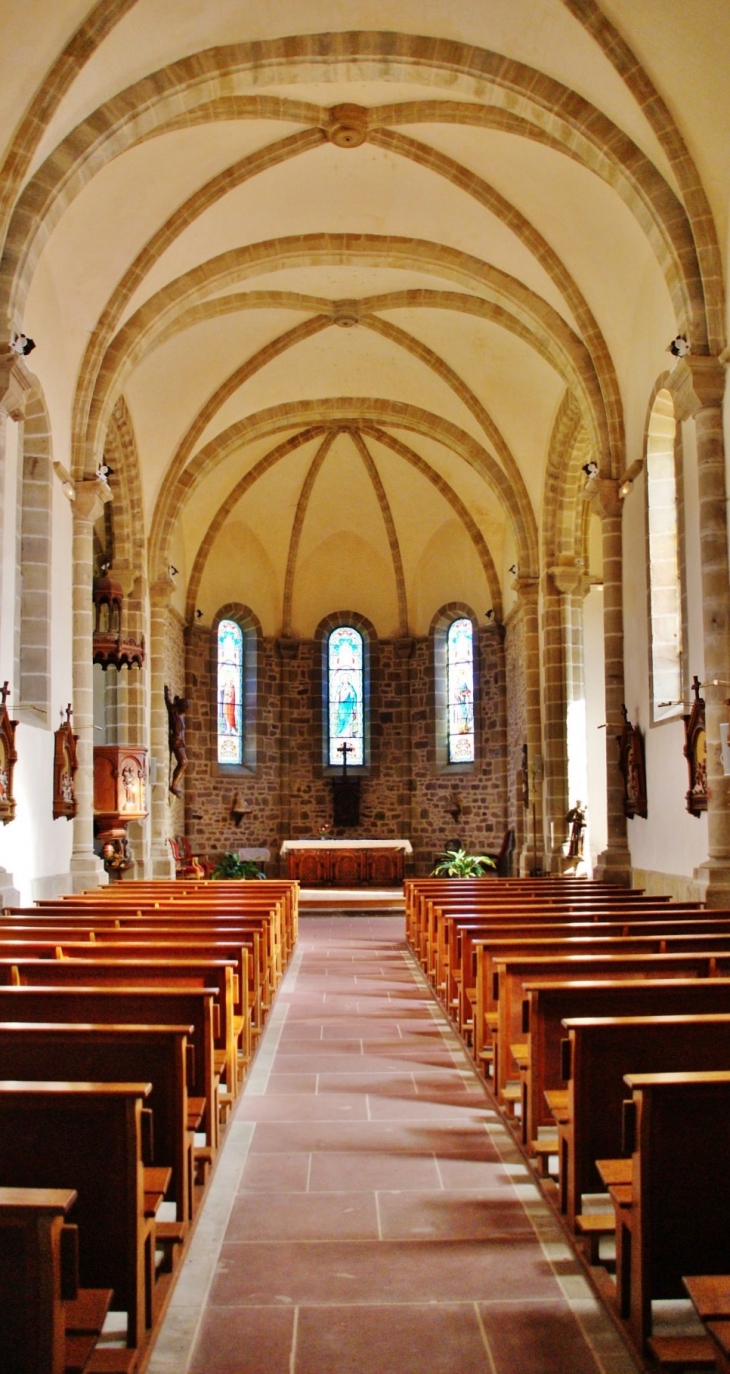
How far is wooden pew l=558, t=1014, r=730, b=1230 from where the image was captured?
4172mm

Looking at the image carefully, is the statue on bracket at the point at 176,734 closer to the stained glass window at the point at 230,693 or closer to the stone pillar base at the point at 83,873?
the stained glass window at the point at 230,693

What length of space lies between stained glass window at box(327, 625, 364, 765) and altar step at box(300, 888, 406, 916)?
5435 mm

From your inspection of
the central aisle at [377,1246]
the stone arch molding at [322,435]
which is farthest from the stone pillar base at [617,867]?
the central aisle at [377,1246]

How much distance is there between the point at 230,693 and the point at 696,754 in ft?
52.6

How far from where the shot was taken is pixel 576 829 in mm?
18516

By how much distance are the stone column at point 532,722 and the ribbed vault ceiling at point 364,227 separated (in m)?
0.62

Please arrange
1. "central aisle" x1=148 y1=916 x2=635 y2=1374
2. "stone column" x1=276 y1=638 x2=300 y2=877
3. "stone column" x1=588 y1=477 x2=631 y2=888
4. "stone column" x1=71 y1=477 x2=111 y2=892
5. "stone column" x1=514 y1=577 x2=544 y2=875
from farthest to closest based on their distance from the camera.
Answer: "stone column" x1=276 y1=638 x2=300 y2=877 → "stone column" x1=514 y1=577 x2=544 y2=875 → "stone column" x1=588 y1=477 x2=631 y2=888 → "stone column" x1=71 y1=477 x2=111 y2=892 → "central aisle" x1=148 y1=916 x2=635 y2=1374

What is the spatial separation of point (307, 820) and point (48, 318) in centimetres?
1507

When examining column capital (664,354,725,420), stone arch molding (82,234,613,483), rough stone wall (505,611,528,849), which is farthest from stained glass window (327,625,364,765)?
column capital (664,354,725,420)

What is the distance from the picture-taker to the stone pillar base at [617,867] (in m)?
14.6

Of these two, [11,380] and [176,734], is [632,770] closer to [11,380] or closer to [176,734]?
[11,380]

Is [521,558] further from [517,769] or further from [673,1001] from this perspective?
[673,1001]

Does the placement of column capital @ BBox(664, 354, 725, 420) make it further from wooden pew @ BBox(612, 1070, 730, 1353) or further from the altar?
the altar

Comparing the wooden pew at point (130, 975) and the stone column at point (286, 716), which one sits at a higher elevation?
the stone column at point (286, 716)
